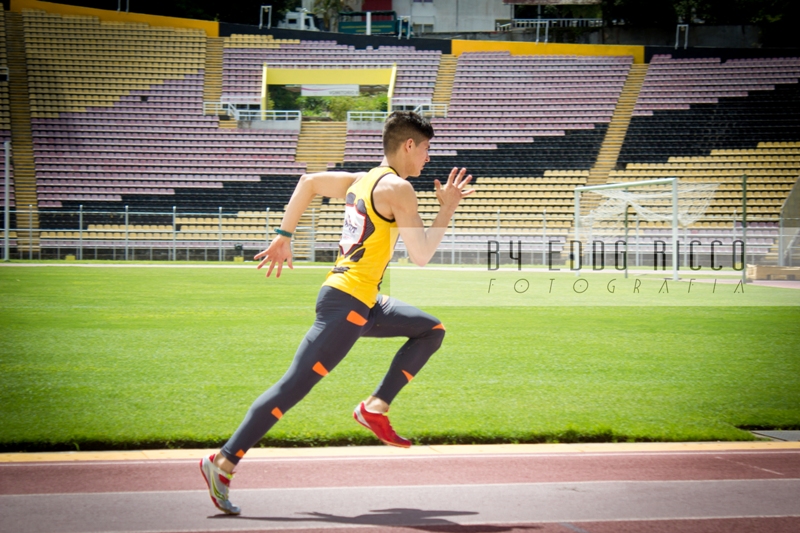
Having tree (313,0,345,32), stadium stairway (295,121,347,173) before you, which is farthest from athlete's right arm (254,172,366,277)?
tree (313,0,345,32)

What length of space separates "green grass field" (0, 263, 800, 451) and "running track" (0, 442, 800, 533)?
1.13ft

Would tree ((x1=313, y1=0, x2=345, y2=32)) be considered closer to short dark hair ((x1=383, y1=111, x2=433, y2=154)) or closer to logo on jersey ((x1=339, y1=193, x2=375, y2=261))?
short dark hair ((x1=383, y1=111, x2=433, y2=154))

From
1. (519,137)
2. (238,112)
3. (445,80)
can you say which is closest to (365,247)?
(519,137)

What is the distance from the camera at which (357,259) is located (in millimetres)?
3621

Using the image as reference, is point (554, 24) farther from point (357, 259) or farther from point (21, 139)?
point (357, 259)

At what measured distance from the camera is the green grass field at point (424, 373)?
16.5 feet

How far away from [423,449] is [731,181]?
30.2 meters

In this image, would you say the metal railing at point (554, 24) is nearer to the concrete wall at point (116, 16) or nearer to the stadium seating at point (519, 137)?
the stadium seating at point (519, 137)

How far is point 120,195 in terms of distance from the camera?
3284 centimetres

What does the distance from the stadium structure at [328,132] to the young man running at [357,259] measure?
24.8 meters

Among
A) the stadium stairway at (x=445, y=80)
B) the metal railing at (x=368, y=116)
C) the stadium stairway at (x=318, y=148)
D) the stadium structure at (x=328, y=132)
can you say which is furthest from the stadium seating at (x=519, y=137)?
the metal railing at (x=368, y=116)

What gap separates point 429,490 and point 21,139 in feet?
120

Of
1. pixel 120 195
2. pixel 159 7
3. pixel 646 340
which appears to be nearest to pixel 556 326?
pixel 646 340

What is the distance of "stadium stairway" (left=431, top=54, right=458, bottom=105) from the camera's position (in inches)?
1563
